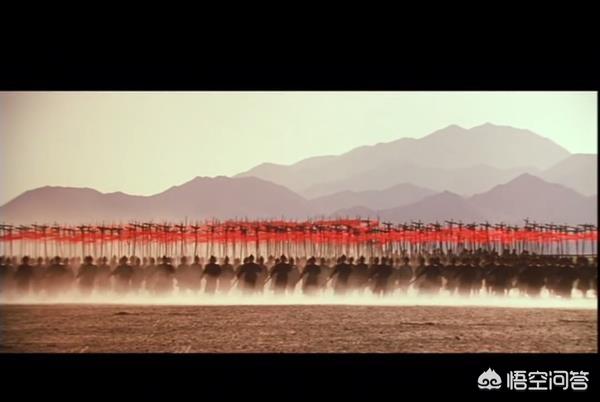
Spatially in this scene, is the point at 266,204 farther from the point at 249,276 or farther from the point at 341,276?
the point at 341,276

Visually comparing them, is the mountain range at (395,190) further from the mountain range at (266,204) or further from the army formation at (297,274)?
the army formation at (297,274)

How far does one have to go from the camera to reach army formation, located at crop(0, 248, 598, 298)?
5.46 meters

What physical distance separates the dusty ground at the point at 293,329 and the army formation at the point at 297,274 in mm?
151

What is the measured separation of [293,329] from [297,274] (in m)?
0.49

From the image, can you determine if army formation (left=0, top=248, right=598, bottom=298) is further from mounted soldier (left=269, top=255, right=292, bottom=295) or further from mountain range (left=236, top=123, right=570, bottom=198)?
mountain range (left=236, top=123, right=570, bottom=198)

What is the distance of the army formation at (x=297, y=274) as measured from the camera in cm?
546

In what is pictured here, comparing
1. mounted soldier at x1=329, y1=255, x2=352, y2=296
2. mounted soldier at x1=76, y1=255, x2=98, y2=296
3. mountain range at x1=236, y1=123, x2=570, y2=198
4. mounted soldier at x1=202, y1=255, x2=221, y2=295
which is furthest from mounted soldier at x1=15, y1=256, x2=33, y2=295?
mounted soldier at x1=329, y1=255, x2=352, y2=296

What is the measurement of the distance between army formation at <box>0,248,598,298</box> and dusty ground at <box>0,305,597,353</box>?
0.49 ft

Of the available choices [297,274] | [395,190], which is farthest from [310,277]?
[395,190]

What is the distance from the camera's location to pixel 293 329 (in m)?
5.20

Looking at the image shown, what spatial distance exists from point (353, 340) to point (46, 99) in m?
2.84

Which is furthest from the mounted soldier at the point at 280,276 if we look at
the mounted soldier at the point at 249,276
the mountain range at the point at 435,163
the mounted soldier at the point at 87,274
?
the mounted soldier at the point at 87,274
